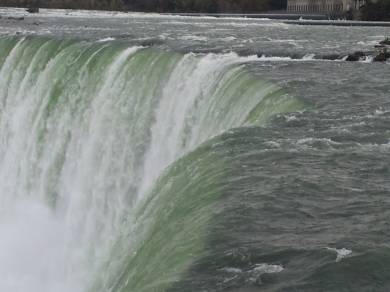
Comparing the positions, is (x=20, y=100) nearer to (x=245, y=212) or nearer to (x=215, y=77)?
(x=215, y=77)

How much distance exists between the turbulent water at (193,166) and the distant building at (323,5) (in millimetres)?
43003

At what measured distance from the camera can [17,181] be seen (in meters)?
20.2

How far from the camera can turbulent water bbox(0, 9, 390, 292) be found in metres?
7.38

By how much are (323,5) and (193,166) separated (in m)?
69.9

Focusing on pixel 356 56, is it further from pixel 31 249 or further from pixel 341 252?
pixel 341 252

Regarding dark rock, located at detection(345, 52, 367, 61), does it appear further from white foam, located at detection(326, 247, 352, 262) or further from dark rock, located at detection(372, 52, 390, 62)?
white foam, located at detection(326, 247, 352, 262)

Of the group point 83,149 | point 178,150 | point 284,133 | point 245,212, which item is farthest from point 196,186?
point 83,149

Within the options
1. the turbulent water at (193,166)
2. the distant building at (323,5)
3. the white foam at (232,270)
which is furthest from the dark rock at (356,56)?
the distant building at (323,5)

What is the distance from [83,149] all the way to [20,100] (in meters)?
5.09

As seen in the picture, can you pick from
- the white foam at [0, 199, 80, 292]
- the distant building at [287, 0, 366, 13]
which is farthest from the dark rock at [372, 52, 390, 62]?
the distant building at [287, 0, 366, 13]

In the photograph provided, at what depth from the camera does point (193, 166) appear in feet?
32.7

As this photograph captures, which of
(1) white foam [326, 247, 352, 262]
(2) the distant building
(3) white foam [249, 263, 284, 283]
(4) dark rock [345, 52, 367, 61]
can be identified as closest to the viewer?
(3) white foam [249, 263, 284, 283]

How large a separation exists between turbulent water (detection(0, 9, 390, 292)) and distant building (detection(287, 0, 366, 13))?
43.0 m

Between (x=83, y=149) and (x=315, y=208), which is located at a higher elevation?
(x=315, y=208)
